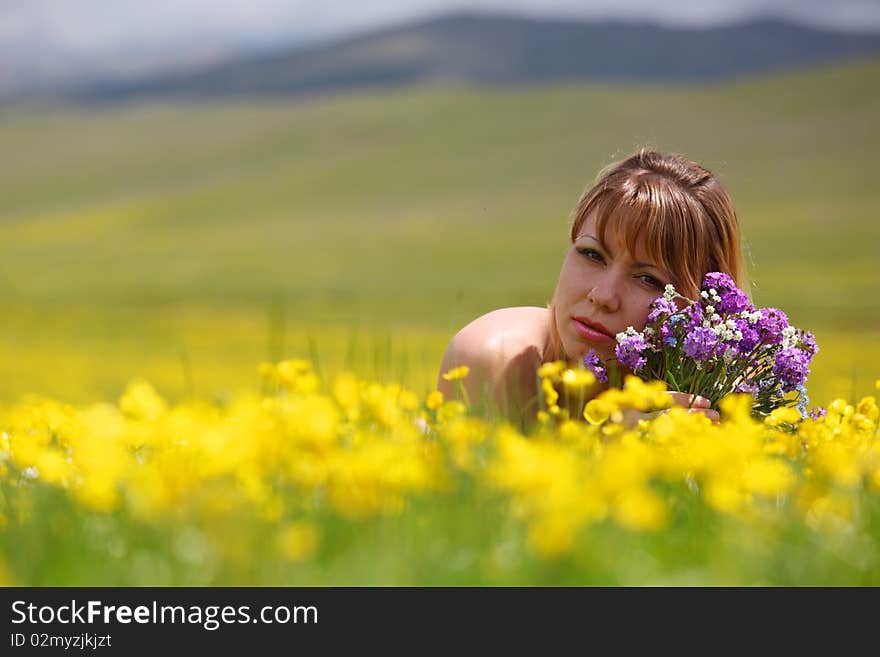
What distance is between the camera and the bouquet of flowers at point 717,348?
366 cm

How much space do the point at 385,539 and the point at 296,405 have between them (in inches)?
13.5

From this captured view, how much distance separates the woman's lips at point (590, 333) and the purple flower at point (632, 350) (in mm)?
325

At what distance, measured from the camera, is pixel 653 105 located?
3819 inches

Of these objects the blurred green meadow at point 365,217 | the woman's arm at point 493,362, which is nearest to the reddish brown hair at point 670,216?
the woman's arm at point 493,362

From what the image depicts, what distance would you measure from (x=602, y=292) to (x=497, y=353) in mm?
499

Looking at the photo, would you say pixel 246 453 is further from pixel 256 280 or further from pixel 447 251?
pixel 447 251

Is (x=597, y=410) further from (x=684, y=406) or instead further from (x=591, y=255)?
(x=591, y=255)

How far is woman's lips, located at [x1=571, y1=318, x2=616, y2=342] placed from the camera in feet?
13.1

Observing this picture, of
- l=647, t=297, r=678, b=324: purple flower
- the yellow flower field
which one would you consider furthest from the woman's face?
the yellow flower field

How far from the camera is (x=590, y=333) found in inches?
A: 157

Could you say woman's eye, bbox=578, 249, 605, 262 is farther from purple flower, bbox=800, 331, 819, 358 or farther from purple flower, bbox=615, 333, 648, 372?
purple flower, bbox=800, 331, 819, 358

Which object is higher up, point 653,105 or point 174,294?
point 653,105

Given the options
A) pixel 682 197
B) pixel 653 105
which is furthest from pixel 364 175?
pixel 682 197

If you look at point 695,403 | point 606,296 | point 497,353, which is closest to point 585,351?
point 606,296
